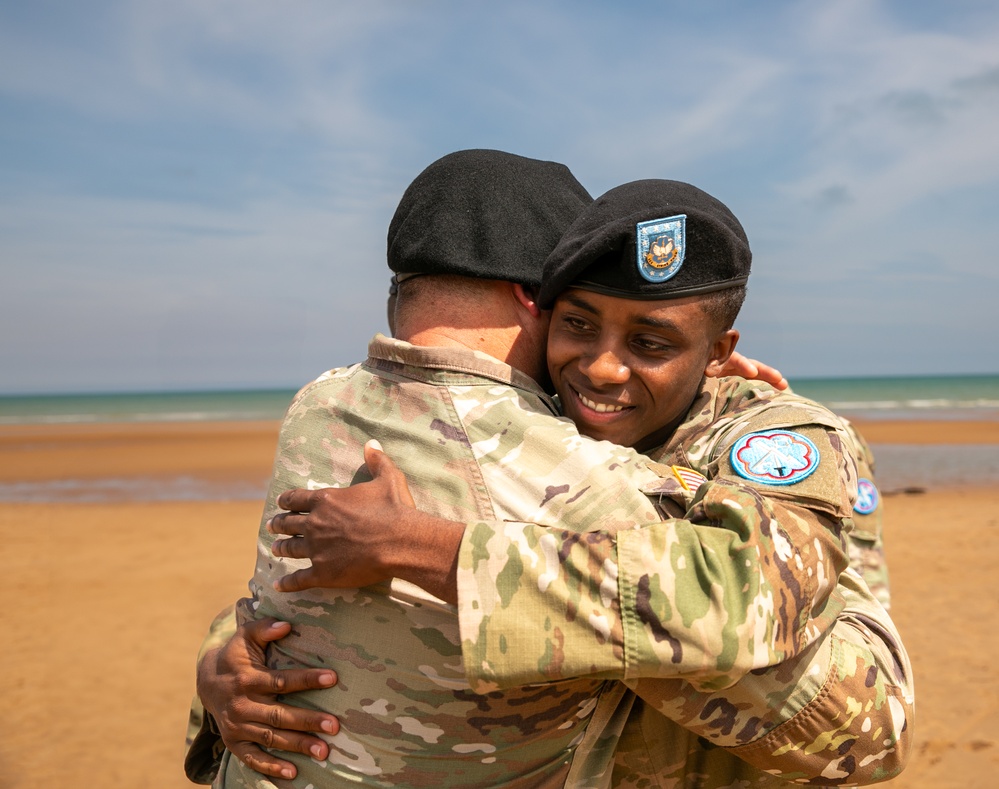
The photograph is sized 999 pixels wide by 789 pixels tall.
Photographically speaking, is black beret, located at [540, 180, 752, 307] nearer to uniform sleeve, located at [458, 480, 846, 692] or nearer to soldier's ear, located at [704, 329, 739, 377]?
soldier's ear, located at [704, 329, 739, 377]

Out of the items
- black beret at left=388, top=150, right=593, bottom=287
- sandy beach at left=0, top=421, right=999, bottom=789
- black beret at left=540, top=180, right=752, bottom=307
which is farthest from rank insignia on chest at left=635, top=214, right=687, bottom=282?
sandy beach at left=0, top=421, right=999, bottom=789

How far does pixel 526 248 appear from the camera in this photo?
2.28 metres

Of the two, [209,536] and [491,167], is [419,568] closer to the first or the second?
[491,167]

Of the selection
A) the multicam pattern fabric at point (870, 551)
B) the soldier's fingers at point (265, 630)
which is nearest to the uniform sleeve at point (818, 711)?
the soldier's fingers at point (265, 630)

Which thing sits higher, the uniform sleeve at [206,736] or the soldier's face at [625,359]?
the soldier's face at [625,359]

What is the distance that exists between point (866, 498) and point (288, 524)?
10.3ft

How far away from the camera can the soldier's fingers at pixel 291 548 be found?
70.6 inches

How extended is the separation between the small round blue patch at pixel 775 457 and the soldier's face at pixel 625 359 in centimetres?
40

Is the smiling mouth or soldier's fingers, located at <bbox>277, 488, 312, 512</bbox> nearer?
soldier's fingers, located at <bbox>277, 488, 312, 512</bbox>

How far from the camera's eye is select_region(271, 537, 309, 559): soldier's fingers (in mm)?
1794

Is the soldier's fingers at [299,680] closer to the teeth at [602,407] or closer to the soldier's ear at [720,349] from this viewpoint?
the teeth at [602,407]

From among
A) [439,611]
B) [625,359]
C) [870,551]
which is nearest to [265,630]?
[439,611]

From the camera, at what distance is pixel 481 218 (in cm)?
222

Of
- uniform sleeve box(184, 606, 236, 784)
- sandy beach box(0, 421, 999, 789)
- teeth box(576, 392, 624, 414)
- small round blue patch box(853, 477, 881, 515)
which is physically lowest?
sandy beach box(0, 421, 999, 789)
